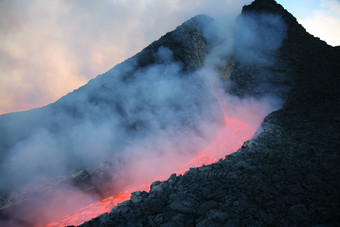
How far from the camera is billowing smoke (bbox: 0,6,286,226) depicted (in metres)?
4.98

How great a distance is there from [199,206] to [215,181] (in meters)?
0.57

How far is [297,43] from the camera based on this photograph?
7387 mm

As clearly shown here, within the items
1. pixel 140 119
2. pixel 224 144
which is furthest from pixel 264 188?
pixel 140 119

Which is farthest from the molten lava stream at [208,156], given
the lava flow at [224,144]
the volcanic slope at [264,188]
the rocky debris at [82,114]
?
the volcanic slope at [264,188]

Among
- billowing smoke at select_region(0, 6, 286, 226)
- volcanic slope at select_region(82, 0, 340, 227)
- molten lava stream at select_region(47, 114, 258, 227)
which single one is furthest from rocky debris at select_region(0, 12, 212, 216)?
volcanic slope at select_region(82, 0, 340, 227)

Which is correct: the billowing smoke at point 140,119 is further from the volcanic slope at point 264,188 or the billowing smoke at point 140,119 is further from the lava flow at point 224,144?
the volcanic slope at point 264,188

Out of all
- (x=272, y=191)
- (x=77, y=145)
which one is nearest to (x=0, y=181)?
(x=77, y=145)

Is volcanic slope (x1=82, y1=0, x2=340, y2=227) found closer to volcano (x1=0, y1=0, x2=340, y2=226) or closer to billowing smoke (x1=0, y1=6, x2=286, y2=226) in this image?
volcano (x1=0, y1=0, x2=340, y2=226)

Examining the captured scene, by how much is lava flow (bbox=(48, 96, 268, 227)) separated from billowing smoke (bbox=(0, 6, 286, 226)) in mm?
61

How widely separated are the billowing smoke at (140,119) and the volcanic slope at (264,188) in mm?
2639

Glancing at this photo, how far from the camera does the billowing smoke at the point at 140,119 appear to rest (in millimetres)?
4984

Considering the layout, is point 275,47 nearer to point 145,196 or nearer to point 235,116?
point 235,116

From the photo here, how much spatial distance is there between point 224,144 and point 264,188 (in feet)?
14.4

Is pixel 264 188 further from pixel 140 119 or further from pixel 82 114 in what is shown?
pixel 82 114
